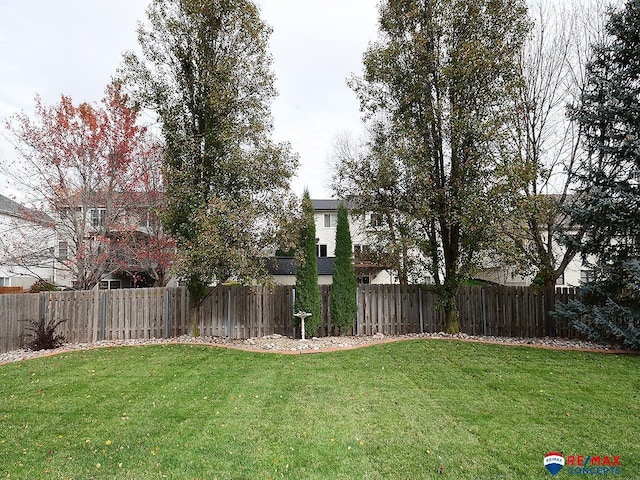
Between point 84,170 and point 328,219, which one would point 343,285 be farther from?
point 328,219

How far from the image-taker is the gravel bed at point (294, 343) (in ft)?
30.0

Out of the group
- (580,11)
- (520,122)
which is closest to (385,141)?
(520,122)

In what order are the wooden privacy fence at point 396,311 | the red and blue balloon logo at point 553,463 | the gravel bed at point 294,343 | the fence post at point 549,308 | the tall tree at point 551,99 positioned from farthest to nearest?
the tall tree at point 551,99
the wooden privacy fence at point 396,311
the fence post at point 549,308
the gravel bed at point 294,343
the red and blue balloon logo at point 553,463

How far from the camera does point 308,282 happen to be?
1075 centimetres

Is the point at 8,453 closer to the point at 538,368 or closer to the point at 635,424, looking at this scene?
the point at 635,424

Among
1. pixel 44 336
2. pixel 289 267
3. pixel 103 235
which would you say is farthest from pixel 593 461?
pixel 289 267

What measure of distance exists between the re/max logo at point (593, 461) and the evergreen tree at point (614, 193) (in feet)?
21.0

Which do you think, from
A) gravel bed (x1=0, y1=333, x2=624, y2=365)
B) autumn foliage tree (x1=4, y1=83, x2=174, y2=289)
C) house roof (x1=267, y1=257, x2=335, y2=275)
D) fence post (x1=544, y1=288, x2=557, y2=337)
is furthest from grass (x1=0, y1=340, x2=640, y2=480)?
house roof (x1=267, y1=257, x2=335, y2=275)

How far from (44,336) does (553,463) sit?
1089cm

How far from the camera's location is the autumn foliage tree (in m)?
11.4

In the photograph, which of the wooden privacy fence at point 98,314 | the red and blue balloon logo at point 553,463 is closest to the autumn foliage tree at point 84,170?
the wooden privacy fence at point 98,314

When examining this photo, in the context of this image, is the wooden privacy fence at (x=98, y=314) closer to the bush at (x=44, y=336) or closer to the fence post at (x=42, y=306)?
the fence post at (x=42, y=306)

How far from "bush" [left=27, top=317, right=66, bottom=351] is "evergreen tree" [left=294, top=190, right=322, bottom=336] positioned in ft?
20.1

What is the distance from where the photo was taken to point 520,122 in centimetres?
1172
